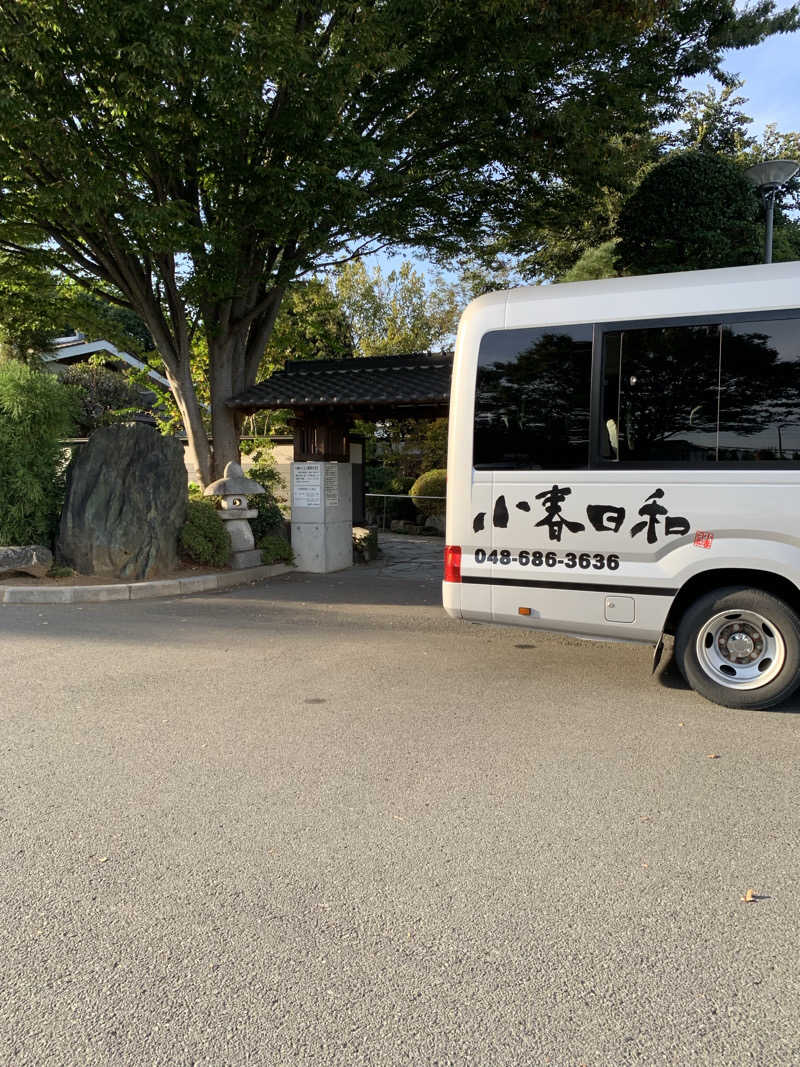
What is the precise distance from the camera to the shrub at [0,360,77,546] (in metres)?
9.77

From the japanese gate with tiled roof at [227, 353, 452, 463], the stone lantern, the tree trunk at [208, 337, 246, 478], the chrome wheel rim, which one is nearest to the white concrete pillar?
the japanese gate with tiled roof at [227, 353, 452, 463]

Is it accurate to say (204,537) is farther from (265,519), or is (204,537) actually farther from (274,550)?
(265,519)

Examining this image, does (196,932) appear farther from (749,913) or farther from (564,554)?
(564,554)

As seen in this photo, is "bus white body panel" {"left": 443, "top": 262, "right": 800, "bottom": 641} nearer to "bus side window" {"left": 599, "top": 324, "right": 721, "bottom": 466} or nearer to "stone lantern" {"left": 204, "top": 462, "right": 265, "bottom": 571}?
"bus side window" {"left": 599, "top": 324, "right": 721, "bottom": 466}

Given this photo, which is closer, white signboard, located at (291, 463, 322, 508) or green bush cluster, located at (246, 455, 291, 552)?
white signboard, located at (291, 463, 322, 508)

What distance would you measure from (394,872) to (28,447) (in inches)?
350

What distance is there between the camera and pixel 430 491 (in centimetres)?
1920

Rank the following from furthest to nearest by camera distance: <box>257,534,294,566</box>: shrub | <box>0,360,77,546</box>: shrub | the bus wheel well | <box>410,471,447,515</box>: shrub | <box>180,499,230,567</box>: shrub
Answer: <box>410,471,447,515</box>: shrub → <box>257,534,294,566</box>: shrub → <box>180,499,230,567</box>: shrub → <box>0,360,77,546</box>: shrub → the bus wheel well

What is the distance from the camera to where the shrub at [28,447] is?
32.1 ft

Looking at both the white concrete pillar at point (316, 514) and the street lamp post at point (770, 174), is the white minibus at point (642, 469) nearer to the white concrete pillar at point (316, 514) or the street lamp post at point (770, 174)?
the street lamp post at point (770, 174)

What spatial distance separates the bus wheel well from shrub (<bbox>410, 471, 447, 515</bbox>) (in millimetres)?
13810

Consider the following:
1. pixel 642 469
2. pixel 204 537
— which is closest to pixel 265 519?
pixel 204 537

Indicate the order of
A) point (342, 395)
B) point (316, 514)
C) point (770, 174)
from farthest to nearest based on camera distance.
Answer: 1. point (316, 514)
2. point (342, 395)
3. point (770, 174)

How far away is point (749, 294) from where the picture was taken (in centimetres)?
484
